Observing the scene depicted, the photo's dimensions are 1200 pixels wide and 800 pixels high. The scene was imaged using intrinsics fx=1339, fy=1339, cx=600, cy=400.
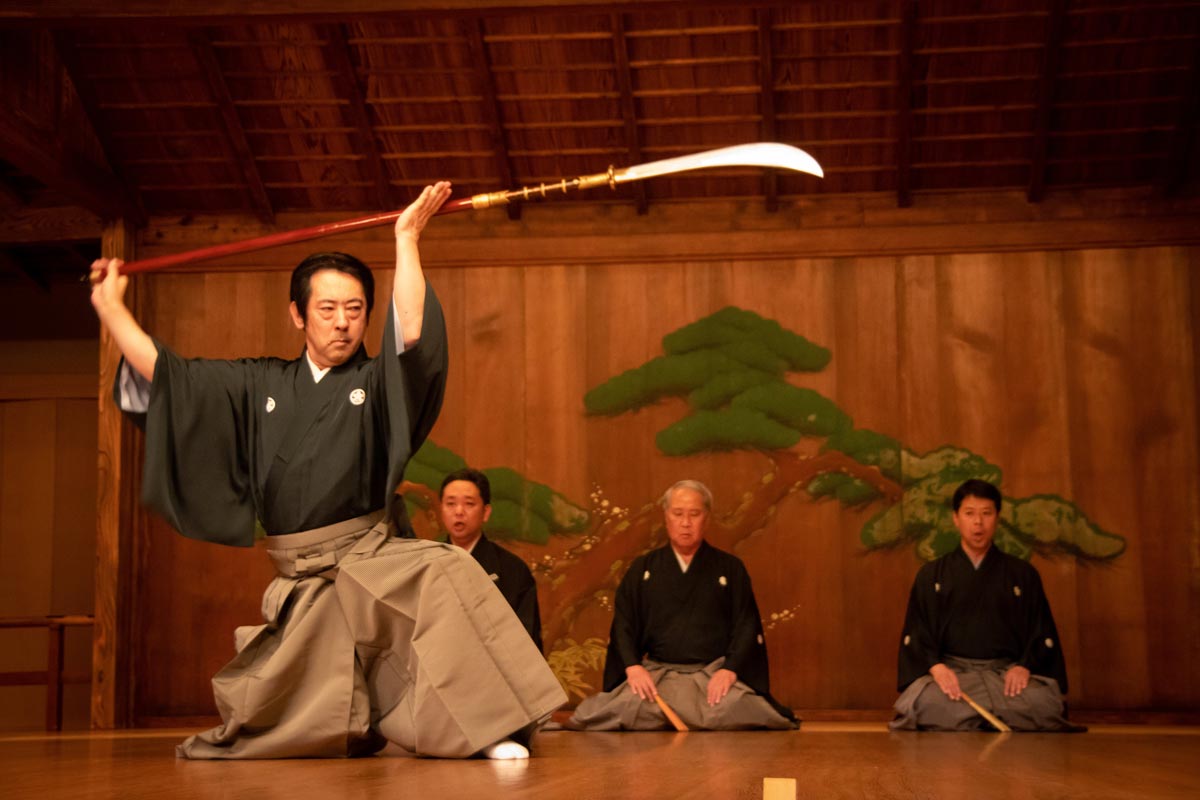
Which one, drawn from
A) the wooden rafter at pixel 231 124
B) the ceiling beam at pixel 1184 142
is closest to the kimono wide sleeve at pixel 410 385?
the wooden rafter at pixel 231 124

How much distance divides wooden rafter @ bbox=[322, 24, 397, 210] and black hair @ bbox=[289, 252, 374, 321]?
11.6ft

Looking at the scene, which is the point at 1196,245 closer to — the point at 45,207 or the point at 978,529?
the point at 978,529

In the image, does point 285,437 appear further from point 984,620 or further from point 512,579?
point 984,620

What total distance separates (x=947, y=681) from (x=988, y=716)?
245 millimetres

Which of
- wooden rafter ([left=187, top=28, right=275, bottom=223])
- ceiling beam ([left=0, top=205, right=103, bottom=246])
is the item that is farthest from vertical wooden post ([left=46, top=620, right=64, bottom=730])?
wooden rafter ([left=187, top=28, right=275, bottom=223])

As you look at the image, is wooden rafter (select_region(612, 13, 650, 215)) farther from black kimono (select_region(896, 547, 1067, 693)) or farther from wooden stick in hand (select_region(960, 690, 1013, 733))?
wooden stick in hand (select_region(960, 690, 1013, 733))

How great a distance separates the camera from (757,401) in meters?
7.56

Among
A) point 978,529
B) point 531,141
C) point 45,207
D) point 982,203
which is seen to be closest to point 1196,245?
point 982,203

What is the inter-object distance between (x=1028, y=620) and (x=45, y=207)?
5932 millimetres

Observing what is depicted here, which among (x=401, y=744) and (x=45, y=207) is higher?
(x=45, y=207)

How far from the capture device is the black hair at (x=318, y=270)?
12.0 feet

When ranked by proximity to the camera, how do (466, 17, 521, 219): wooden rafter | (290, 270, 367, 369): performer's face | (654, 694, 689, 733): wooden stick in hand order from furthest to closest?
(466, 17, 521, 219): wooden rafter, (654, 694, 689, 733): wooden stick in hand, (290, 270, 367, 369): performer's face

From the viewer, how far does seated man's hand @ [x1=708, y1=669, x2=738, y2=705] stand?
5918 mm

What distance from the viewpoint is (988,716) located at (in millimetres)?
5934
